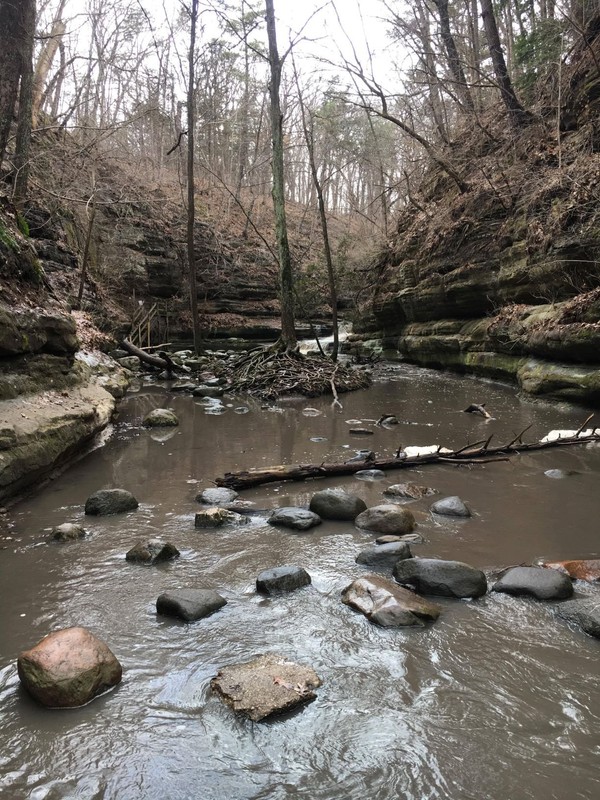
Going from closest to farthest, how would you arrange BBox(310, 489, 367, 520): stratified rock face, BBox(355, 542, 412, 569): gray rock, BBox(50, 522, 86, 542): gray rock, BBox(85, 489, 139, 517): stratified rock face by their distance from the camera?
1. BBox(355, 542, 412, 569): gray rock
2. BBox(50, 522, 86, 542): gray rock
3. BBox(310, 489, 367, 520): stratified rock face
4. BBox(85, 489, 139, 517): stratified rock face

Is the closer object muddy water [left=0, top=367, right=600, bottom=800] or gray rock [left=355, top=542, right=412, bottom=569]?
muddy water [left=0, top=367, right=600, bottom=800]

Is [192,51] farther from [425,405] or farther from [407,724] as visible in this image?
[407,724]

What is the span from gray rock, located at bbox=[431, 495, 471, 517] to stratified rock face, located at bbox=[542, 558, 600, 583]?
3.23 ft

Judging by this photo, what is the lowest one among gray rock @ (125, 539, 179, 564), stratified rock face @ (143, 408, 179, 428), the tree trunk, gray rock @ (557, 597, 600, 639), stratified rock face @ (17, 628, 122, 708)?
stratified rock face @ (143, 408, 179, 428)

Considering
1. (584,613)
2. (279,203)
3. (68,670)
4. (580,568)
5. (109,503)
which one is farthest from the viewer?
(279,203)

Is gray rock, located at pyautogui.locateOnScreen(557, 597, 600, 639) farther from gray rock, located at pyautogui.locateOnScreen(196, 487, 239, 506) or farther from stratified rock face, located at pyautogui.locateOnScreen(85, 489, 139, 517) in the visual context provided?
stratified rock face, located at pyautogui.locateOnScreen(85, 489, 139, 517)

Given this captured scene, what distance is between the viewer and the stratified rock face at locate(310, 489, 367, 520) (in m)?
4.12

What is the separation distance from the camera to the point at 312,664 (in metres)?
2.26

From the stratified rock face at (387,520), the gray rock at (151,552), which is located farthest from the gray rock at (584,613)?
the gray rock at (151,552)

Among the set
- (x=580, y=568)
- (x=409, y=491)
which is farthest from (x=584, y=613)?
(x=409, y=491)

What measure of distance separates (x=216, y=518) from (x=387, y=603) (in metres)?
1.78

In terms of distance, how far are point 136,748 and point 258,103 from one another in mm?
34502

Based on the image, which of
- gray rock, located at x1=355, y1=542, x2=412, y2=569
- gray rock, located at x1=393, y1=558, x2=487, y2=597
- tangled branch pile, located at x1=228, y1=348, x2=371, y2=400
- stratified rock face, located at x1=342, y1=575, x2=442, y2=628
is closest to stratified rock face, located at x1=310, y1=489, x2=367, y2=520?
gray rock, located at x1=355, y1=542, x2=412, y2=569

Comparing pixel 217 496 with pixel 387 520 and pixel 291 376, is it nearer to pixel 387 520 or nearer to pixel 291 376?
pixel 387 520
